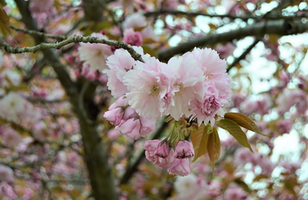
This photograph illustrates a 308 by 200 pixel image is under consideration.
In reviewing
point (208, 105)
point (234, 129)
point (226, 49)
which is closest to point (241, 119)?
point (234, 129)

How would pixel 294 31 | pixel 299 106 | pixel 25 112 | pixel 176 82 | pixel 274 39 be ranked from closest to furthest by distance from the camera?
1. pixel 176 82
2. pixel 294 31
3. pixel 274 39
4. pixel 25 112
5. pixel 299 106

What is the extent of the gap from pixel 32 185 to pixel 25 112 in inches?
76.3

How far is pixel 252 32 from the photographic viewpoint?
166cm

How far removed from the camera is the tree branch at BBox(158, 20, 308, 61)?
4.92ft

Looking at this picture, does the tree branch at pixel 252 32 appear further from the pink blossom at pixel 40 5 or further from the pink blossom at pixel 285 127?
the pink blossom at pixel 285 127

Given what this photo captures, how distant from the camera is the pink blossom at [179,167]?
2.48ft

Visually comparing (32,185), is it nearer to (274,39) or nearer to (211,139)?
(274,39)

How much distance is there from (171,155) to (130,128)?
5.2 inches

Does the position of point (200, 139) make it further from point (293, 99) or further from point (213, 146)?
point (293, 99)

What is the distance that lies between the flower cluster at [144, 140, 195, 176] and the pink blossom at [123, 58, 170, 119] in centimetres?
12

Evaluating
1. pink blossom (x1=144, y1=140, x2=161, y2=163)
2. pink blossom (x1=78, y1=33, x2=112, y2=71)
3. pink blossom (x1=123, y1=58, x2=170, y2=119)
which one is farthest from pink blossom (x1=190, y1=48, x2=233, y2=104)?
pink blossom (x1=78, y1=33, x2=112, y2=71)

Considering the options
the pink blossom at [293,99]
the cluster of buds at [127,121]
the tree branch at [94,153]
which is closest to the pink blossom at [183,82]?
the cluster of buds at [127,121]

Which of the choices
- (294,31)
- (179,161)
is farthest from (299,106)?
(179,161)

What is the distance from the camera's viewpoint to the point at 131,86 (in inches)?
26.0
